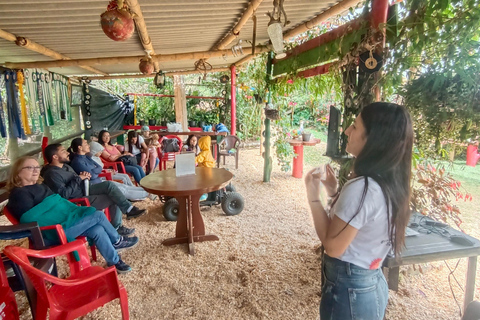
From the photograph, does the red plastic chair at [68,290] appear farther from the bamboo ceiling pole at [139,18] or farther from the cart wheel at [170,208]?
the bamboo ceiling pole at [139,18]

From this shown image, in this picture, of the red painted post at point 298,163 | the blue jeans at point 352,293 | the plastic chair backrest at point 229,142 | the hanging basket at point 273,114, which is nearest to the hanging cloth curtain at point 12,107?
the plastic chair backrest at point 229,142

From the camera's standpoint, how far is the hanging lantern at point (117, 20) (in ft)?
6.73

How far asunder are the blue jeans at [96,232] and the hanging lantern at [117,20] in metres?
1.48

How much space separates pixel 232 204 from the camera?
382cm

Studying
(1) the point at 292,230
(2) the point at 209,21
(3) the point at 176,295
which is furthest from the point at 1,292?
(2) the point at 209,21

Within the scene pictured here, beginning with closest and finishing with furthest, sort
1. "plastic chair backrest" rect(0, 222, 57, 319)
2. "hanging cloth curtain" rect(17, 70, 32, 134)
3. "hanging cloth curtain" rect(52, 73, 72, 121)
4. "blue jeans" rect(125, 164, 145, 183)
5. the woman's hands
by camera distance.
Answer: the woman's hands < "plastic chair backrest" rect(0, 222, 57, 319) < "blue jeans" rect(125, 164, 145, 183) < "hanging cloth curtain" rect(17, 70, 32, 134) < "hanging cloth curtain" rect(52, 73, 72, 121)

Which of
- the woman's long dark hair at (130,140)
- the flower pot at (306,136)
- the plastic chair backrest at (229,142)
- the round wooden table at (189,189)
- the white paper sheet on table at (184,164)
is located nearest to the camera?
the round wooden table at (189,189)

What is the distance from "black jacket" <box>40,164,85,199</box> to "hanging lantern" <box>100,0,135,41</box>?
1.53 metres

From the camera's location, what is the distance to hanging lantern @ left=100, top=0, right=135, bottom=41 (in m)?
2.05

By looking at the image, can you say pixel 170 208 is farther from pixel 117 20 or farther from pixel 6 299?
pixel 117 20

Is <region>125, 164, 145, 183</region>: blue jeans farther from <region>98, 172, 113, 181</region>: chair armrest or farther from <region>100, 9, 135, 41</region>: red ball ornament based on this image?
<region>100, 9, 135, 41</region>: red ball ornament

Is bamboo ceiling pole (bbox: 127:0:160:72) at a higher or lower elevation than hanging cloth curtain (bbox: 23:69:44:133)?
higher

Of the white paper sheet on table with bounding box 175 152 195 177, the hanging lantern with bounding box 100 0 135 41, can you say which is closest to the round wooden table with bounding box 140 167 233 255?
the white paper sheet on table with bounding box 175 152 195 177

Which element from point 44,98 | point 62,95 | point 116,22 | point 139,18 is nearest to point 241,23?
point 139,18
